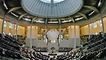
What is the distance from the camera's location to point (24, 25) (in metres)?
43.4

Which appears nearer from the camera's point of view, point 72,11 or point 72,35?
point 72,11

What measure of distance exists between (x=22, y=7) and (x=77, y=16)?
47.2 ft

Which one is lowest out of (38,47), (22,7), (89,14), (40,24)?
(38,47)

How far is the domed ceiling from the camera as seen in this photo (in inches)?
1342

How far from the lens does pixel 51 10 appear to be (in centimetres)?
4194

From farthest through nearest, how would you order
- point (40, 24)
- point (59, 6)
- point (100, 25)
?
1. point (40, 24)
2. point (59, 6)
3. point (100, 25)

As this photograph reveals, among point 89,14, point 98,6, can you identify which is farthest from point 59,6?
point 98,6

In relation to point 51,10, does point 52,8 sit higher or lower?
→ higher

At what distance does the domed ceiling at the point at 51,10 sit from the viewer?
34094 mm

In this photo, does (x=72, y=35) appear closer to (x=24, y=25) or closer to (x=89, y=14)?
(x=89, y=14)

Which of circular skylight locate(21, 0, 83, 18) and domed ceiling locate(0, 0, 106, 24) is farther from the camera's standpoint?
circular skylight locate(21, 0, 83, 18)

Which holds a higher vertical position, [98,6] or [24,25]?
[98,6]

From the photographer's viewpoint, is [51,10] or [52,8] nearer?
[52,8]

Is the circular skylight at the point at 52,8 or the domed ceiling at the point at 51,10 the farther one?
the circular skylight at the point at 52,8
